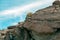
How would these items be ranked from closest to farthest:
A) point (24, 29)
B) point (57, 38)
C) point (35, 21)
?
point (57, 38) → point (35, 21) → point (24, 29)

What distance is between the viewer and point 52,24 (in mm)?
38719

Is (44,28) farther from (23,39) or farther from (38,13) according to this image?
(23,39)

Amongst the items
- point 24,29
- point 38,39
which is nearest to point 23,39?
point 24,29

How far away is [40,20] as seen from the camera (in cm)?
4022

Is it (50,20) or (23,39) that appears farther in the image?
(23,39)

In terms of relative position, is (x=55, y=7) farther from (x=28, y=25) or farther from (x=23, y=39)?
(x=23, y=39)

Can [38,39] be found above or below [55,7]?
below

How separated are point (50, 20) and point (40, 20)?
1.84 metres

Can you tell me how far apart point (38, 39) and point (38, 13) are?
4545 mm

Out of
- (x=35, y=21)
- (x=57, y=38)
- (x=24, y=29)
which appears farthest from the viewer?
(x=24, y=29)

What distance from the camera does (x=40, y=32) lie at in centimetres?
3938

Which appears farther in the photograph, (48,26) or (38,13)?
(38,13)

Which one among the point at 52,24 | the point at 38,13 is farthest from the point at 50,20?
the point at 38,13

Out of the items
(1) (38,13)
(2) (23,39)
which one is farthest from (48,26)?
(2) (23,39)
